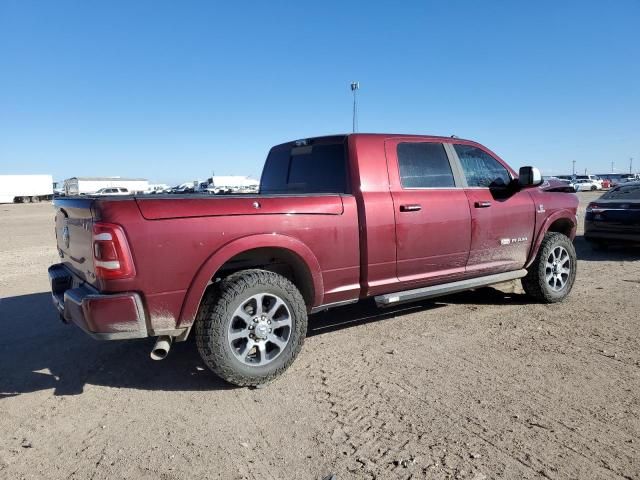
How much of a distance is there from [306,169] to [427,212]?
1.27m

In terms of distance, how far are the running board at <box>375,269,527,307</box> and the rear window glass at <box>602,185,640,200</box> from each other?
220 inches

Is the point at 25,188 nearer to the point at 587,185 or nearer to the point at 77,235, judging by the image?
the point at 77,235

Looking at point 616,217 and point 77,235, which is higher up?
point 77,235

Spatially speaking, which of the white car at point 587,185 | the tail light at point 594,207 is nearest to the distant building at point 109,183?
the white car at point 587,185

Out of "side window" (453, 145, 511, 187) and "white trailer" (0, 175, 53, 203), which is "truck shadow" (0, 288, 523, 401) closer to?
"side window" (453, 145, 511, 187)

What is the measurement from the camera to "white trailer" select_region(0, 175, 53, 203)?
52.1 metres

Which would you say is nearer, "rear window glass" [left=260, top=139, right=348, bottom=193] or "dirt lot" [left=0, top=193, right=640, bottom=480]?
"dirt lot" [left=0, top=193, right=640, bottom=480]

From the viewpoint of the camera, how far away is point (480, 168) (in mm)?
5180

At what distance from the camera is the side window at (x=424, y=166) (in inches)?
177

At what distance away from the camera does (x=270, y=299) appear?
362cm

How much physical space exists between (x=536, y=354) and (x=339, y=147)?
253cm

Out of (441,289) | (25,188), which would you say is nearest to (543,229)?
(441,289)

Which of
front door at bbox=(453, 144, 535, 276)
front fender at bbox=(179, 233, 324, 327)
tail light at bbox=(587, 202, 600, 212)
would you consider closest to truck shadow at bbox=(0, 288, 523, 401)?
front fender at bbox=(179, 233, 324, 327)

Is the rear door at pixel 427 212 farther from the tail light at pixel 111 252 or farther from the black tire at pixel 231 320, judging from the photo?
the tail light at pixel 111 252
